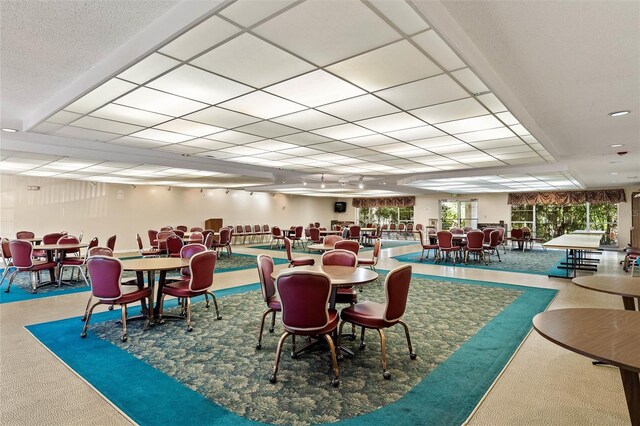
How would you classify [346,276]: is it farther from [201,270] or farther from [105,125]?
[105,125]

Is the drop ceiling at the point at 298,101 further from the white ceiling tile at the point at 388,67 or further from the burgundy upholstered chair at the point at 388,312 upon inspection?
the burgundy upholstered chair at the point at 388,312

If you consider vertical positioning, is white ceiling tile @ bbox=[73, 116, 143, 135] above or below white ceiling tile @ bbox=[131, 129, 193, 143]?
below

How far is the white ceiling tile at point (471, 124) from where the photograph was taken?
478 cm

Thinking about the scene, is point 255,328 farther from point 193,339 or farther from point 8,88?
point 8,88

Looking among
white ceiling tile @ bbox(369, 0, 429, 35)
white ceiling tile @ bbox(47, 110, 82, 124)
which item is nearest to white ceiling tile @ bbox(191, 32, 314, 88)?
white ceiling tile @ bbox(369, 0, 429, 35)

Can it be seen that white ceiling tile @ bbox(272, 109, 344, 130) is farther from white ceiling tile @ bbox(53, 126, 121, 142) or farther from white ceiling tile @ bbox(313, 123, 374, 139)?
white ceiling tile @ bbox(53, 126, 121, 142)

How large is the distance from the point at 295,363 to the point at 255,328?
1095mm

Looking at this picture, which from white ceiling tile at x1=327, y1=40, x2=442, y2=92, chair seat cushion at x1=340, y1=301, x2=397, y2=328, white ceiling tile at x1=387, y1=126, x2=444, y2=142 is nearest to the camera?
white ceiling tile at x1=327, y1=40, x2=442, y2=92

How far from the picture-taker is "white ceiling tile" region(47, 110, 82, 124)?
14.6 feet

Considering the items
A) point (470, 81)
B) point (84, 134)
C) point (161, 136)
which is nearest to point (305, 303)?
point (470, 81)

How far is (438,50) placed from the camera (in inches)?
110

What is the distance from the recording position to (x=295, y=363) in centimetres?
314

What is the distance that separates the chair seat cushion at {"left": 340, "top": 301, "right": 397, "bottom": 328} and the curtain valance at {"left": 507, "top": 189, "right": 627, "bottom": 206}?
1537cm

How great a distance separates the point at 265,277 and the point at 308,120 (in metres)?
2.35
